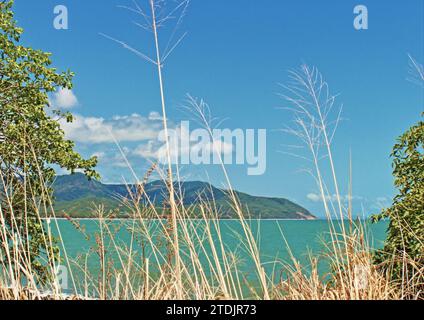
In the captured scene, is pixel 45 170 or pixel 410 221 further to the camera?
pixel 45 170

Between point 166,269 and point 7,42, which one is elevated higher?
point 7,42

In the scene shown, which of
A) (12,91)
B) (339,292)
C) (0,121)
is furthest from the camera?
(12,91)

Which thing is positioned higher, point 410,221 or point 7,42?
point 7,42

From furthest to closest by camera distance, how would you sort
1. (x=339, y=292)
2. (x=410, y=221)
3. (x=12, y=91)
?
(x=12, y=91), (x=410, y=221), (x=339, y=292)

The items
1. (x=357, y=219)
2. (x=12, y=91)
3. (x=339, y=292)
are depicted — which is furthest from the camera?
(x=12, y=91)

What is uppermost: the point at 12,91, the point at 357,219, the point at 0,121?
the point at 12,91

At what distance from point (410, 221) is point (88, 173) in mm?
4929

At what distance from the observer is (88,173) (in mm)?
8586
